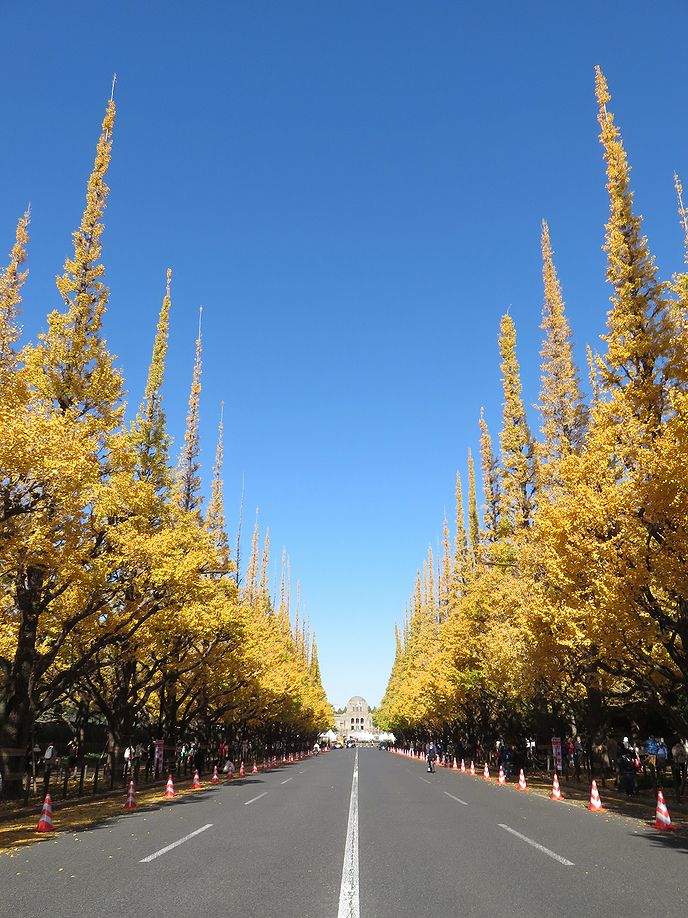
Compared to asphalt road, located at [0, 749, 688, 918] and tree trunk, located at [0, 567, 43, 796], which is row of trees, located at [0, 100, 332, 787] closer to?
tree trunk, located at [0, 567, 43, 796]

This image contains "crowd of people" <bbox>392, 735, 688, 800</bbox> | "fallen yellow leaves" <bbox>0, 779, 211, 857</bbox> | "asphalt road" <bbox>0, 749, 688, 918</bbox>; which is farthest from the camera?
"crowd of people" <bbox>392, 735, 688, 800</bbox>

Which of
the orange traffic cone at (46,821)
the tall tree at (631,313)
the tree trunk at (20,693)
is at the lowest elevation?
the orange traffic cone at (46,821)

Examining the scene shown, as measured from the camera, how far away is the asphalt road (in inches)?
261

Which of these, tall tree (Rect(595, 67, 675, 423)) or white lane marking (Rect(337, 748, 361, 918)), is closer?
white lane marking (Rect(337, 748, 361, 918))

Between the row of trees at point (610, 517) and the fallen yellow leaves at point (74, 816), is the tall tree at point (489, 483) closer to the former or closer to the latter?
the row of trees at point (610, 517)

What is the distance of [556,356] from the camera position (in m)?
27.0

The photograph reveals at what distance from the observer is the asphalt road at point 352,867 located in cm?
662

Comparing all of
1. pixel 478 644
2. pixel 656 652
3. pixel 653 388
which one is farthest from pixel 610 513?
pixel 478 644

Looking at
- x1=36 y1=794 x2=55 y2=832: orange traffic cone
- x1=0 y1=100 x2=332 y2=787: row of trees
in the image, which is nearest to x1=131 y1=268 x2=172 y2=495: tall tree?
x1=0 y1=100 x2=332 y2=787: row of trees

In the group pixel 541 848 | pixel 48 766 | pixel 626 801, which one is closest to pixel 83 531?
pixel 48 766

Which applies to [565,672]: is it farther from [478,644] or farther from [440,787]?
[478,644]

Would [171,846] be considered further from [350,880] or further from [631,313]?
[631,313]

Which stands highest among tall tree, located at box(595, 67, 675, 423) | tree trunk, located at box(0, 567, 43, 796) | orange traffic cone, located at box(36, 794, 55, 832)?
tall tree, located at box(595, 67, 675, 423)

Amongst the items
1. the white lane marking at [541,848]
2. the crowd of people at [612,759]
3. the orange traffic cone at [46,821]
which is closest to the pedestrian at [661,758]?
the crowd of people at [612,759]
